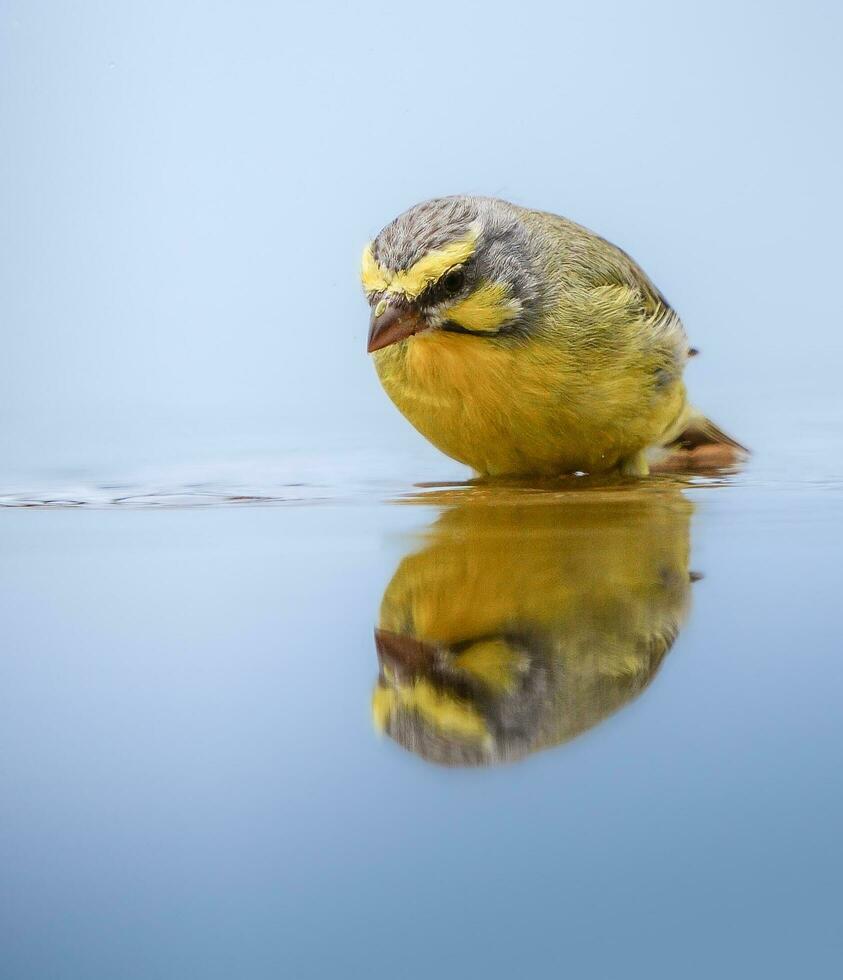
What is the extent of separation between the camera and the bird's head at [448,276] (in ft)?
13.8

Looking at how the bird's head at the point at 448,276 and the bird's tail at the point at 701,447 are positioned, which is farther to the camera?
the bird's tail at the point at 701,447

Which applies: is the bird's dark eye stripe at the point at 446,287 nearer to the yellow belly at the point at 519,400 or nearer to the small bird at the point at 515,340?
the small bird at the point at 515,340

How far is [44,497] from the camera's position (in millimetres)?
5051

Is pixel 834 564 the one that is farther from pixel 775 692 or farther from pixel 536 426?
pixel 536 426

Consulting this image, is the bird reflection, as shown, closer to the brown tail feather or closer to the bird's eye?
the bird's eye

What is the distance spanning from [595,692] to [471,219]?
2644 mm

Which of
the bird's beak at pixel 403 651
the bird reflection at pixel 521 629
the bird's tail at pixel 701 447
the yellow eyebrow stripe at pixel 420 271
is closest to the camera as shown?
the bird reflection at pixel 521 629

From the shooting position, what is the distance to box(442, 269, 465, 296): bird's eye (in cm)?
425

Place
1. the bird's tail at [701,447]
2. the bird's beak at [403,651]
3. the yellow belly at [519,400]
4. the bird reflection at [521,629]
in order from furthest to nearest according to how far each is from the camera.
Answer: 1. the bird's tail at [701,447]
2. the yellow belly at [519,400]
3. the bird's beak at [403,651]
4. the bird reflection at [521,629]

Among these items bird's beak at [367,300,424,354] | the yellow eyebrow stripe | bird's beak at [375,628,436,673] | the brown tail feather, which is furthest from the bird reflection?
the brown tail feather

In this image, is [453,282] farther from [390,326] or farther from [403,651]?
[403,651]

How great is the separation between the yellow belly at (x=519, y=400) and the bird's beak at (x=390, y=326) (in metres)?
0.12

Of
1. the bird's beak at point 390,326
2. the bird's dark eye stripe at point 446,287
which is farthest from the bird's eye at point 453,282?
the bird's beak at point 390,326

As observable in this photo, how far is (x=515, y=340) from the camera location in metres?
4.48
